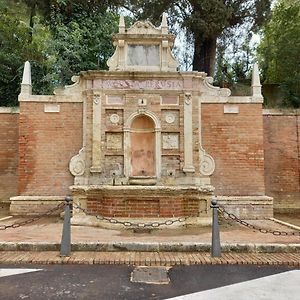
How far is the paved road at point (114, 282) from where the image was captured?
488 cm

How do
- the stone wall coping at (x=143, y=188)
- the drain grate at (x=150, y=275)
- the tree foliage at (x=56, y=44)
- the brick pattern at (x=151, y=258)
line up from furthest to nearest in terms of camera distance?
1. the tree foliage at (x=56, y=44)
2. the stone wall coping at (x=143, y=188)
3. the brick pattern at (x=151, y=258)
4. the drain grate at (x=150, y=275)

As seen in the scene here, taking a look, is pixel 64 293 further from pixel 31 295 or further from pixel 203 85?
pixel 203 85

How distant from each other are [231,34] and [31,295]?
16946 mm

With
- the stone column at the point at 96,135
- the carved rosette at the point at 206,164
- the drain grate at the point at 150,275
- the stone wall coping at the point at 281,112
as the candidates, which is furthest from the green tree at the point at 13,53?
the drain grate at the point at 150,275

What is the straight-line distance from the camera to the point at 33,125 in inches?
484

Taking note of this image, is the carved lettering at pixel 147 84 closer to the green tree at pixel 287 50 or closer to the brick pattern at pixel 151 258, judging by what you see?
the brick pattern at pixel 151 258

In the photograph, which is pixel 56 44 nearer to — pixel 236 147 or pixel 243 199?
pixel 236 147

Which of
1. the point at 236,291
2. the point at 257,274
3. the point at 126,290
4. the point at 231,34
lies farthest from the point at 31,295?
the point at 231,34

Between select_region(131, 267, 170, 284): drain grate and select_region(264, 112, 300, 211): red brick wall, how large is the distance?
8.74 m

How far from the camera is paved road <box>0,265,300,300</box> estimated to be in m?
4.88

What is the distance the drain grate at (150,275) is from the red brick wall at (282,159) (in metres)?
8.74

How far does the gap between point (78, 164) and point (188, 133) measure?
11.9ft

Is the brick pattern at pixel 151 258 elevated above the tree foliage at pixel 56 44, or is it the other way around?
the tree foliage at pixel 56 44

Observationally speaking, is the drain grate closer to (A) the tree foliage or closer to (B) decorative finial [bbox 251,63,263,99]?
(B) decorative finial [bbox 251,63,263,99]
